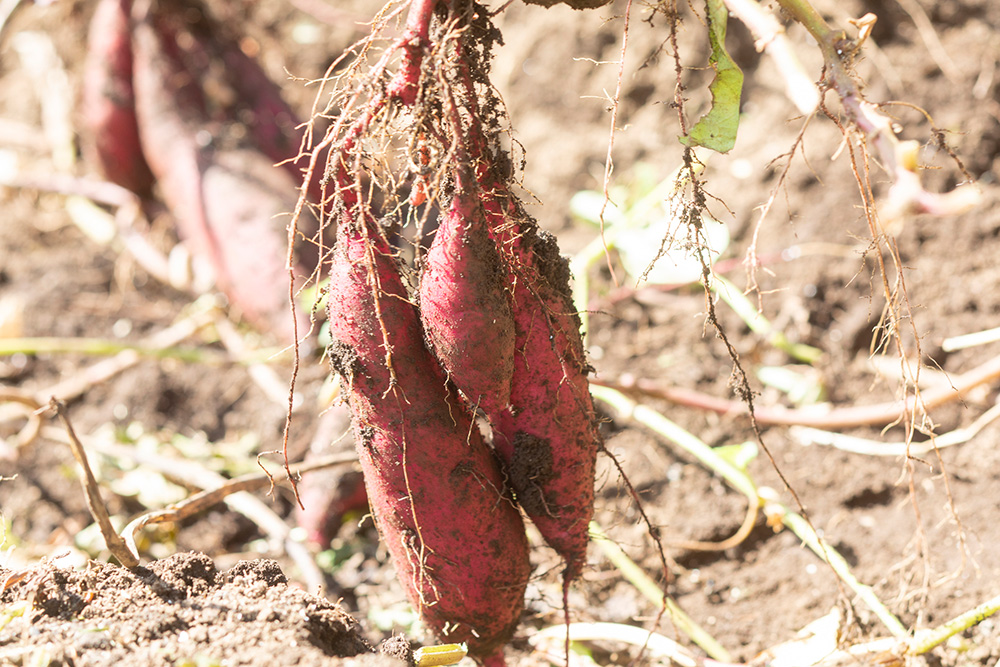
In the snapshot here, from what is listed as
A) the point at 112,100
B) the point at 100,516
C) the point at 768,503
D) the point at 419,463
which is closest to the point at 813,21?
the point at 419,463

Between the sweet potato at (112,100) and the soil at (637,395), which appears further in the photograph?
the sweet potato at (112,100)

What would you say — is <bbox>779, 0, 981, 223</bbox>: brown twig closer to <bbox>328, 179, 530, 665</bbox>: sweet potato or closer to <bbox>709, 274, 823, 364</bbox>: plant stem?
<bbox>328, 179, 530, 665</bbox>: sweet potato

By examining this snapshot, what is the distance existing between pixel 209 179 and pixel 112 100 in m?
0.43

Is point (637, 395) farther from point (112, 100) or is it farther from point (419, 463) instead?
point (112, 100)

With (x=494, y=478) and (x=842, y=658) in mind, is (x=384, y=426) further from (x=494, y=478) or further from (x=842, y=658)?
(x=842, y=658)

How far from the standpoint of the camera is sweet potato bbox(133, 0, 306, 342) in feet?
6.21

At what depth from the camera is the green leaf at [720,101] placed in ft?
2.83

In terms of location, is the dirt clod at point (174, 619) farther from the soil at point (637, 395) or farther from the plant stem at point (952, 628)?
the plant stem at point (952, 628)

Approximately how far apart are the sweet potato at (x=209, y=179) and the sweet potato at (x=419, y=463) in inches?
36.8

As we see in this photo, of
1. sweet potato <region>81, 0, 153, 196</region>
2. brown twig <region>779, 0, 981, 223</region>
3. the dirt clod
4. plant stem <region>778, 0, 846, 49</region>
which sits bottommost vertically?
the dirt clod

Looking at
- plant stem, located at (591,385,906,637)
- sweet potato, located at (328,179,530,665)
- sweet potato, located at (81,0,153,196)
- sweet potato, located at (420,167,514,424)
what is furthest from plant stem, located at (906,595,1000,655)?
sweet potato, located at (81,0,153,196)

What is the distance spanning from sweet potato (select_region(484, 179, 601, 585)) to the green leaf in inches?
8.7

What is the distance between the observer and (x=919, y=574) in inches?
47.8

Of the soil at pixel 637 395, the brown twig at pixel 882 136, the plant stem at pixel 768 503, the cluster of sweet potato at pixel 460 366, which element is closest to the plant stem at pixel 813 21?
the brown twig at pixel 882 136
